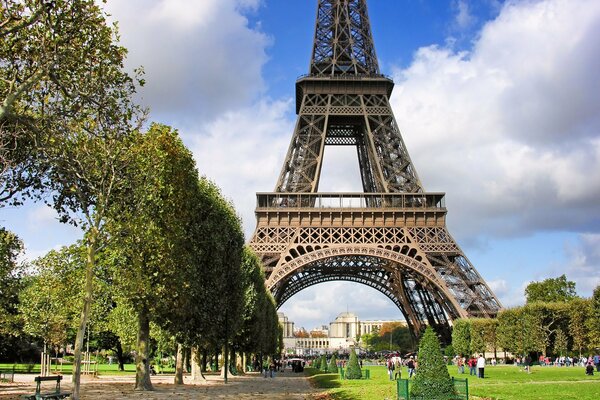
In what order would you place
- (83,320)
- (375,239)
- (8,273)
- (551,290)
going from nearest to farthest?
(83,320), (8,273), (375,239), (551,290)

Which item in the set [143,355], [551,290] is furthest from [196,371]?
[551,290]

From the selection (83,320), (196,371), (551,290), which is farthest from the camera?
(551,290)

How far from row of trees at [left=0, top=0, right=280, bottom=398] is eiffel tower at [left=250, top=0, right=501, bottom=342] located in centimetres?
2241

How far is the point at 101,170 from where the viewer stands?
21.7 meters

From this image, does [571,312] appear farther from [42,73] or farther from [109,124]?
[42,73]

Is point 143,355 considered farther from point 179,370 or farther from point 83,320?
point 83,320

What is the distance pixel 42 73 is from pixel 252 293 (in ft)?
115

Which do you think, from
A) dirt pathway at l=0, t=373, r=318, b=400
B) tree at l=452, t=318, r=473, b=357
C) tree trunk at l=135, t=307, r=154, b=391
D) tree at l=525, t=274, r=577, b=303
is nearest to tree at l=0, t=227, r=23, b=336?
dirt pathway at l=0, t=373, r=318, b=400

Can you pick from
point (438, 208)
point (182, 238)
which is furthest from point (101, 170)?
point (438, 208)

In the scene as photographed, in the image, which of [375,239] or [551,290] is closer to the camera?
[375,239]

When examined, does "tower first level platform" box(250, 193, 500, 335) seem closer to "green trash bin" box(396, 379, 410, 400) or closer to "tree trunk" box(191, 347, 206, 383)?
"tree trunk" box(191, 347, 206, 383)

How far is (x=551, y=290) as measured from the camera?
316ft

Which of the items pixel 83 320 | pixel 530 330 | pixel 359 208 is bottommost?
pixel 530 330

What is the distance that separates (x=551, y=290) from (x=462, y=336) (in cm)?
3901
